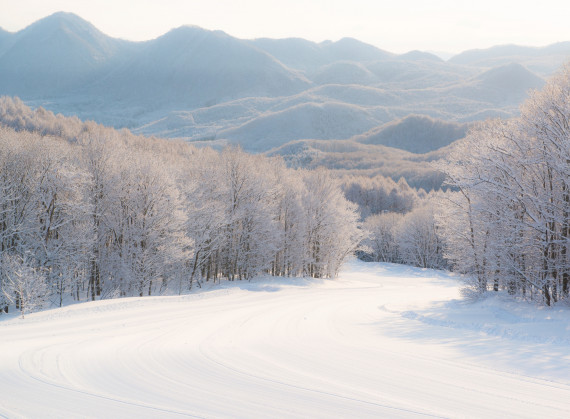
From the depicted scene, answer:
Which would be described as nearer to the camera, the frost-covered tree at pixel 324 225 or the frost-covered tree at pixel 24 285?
the frost-covered tree at pixel 24 285

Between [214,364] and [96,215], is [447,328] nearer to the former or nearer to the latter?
[214,364]

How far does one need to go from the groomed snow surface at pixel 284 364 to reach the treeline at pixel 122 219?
12.3m

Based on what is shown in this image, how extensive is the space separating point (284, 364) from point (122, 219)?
25.1 m

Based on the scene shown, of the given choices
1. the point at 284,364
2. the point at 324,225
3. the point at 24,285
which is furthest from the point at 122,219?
the point at 284,364

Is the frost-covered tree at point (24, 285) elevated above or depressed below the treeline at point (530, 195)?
Answer: below

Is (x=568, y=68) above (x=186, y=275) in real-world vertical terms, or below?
above

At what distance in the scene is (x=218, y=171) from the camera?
34.9m

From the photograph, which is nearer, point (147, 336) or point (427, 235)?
point (147, 336)

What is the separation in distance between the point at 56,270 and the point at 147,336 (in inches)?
844

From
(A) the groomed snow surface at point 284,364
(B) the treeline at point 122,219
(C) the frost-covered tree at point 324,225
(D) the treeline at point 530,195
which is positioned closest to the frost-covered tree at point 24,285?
(B) the treeline at point 122,219

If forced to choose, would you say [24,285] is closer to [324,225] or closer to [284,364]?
[284,364]

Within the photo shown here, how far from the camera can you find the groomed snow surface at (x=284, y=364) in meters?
5.95

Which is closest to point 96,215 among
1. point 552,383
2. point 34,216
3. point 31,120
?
point 34,216

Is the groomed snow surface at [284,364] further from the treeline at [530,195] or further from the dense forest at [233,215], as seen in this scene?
the dense forest at [233,215]
